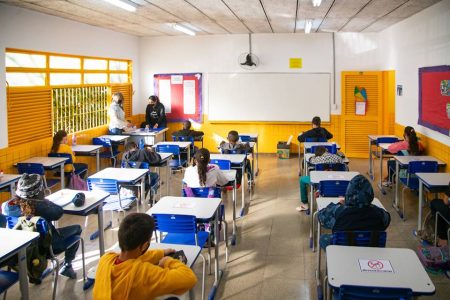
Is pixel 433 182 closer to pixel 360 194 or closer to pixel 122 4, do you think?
pixel 360 194

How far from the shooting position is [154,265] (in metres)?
2.33

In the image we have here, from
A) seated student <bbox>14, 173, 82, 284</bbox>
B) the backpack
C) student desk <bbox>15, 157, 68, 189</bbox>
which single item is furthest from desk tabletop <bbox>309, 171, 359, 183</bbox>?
student desk <bbox>15, 157, 68, 189</bbox>

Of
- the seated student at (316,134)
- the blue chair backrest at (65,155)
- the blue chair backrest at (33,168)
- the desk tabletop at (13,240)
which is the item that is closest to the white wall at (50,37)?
the blue chair backrest at (33,168)

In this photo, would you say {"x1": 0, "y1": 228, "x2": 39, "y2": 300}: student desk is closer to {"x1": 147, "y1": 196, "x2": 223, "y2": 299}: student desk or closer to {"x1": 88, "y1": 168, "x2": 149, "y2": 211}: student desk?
{"x1": 147, "y1": 196, "x2": 223, "y2": 299}: student desk

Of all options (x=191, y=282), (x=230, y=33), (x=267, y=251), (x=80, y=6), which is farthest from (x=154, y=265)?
(x=230, y=33)

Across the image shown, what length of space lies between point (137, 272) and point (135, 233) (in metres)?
0.20

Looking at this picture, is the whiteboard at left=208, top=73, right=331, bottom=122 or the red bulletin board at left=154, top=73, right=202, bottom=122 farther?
the red bulletin board at left=154, top=73, right=202, bottom=122

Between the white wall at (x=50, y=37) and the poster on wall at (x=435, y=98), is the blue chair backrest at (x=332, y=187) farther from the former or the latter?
the white wall at (x=50, y=37)

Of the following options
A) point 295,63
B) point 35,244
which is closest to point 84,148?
point 35,244

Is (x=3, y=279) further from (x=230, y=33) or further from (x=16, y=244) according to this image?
(x=230, y=33)

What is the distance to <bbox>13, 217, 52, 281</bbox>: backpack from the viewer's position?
11.6ft

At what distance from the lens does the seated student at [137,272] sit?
7.14ft

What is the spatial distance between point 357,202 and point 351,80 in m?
7.75

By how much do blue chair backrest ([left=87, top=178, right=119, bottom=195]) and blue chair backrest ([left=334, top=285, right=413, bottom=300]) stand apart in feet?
11.0
